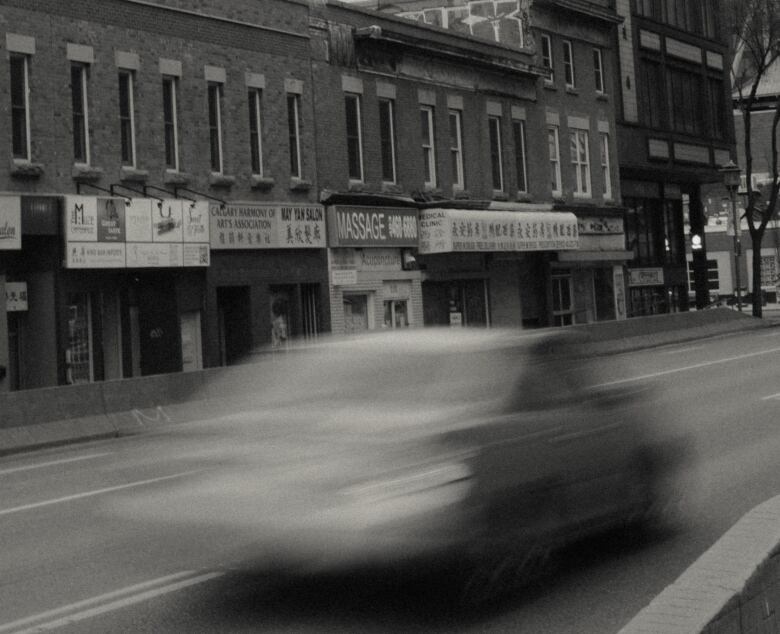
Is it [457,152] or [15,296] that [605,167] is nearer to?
[457,152]

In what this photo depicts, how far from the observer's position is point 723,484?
40.4 ft

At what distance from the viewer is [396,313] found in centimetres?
3425

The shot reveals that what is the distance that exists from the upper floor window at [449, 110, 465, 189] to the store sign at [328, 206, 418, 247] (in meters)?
3.23

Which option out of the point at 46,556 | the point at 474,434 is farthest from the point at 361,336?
the point at 46,556

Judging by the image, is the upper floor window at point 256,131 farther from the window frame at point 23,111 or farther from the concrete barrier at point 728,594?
the concrete barrier at point 728,594

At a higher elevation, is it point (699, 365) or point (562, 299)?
point (562, 299)

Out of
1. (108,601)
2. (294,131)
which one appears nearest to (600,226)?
(294,131)

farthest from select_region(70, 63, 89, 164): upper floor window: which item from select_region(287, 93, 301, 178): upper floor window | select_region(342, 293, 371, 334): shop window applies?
select_region(342, 293, 371, 334): shop window

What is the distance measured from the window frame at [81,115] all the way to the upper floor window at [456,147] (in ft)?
43.9

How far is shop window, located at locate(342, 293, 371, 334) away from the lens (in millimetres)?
32812

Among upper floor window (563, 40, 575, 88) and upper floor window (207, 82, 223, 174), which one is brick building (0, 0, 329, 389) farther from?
upper floor window (563, 40, 575, 88)

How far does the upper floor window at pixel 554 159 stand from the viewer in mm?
42219

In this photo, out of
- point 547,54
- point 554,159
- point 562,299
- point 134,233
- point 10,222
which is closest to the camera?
point 10,222

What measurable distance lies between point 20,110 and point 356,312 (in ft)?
35.8
